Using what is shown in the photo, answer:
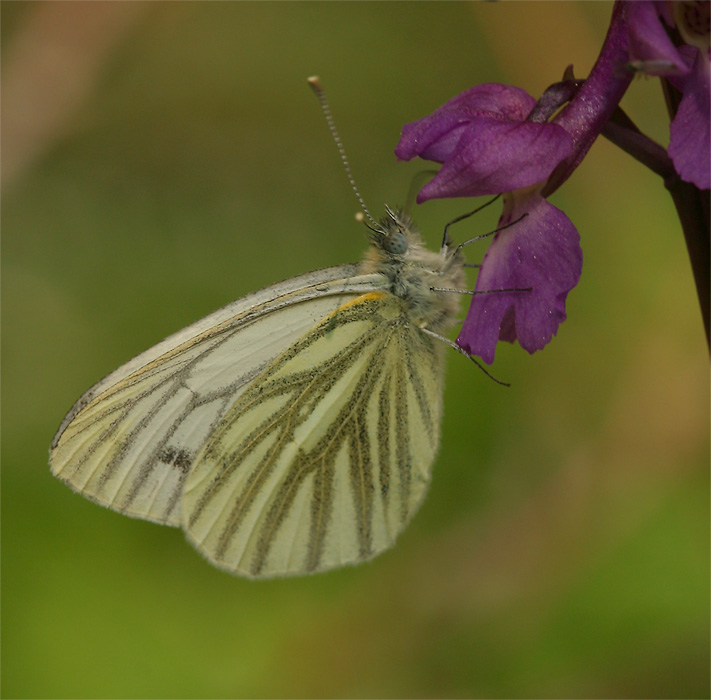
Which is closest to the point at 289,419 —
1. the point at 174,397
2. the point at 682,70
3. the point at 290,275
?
the point at 174,397

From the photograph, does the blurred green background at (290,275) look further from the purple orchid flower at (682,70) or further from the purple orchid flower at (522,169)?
the purple orchid flower at (682,70)

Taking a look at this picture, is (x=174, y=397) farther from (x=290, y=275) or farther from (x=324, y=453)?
(x=290, y=275)

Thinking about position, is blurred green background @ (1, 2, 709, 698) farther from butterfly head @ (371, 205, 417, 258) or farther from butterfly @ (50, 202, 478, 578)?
butterfly head @ (371, 205, 417, 258)

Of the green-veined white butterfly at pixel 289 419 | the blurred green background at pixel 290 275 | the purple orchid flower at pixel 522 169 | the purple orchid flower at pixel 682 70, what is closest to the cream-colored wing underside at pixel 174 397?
the green-veined white butterfly at pixel 289 419

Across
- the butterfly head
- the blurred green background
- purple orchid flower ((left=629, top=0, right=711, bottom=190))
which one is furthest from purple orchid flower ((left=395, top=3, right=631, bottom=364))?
the blurred green background

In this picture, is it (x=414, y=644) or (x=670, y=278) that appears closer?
(x=414, y=644)

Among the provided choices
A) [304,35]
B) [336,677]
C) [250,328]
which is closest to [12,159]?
[304,35]

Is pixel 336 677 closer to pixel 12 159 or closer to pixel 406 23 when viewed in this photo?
pixel 12 159
